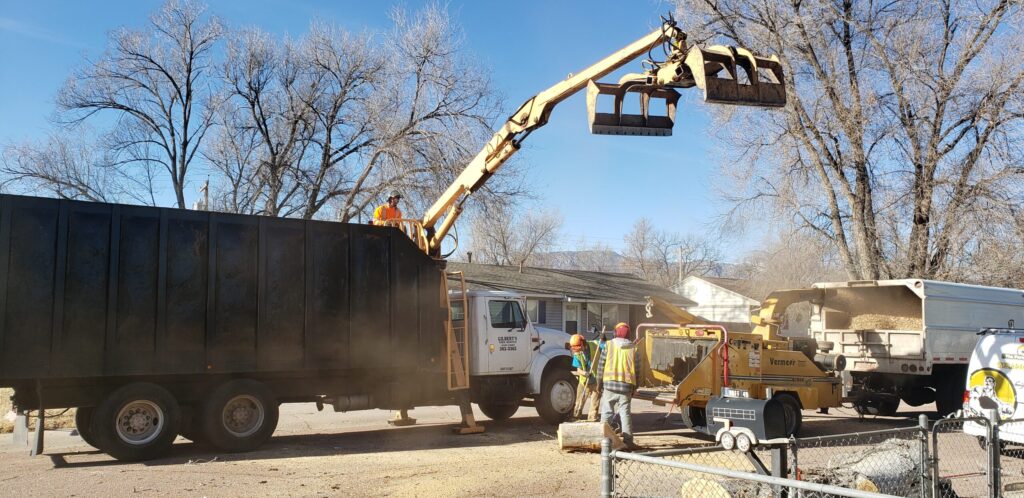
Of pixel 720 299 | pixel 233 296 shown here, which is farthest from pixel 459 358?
pixel 720 299

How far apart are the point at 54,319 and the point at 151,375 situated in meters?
1.28

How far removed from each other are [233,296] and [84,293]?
5.72 ft

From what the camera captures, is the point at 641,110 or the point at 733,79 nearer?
the point at 733,79

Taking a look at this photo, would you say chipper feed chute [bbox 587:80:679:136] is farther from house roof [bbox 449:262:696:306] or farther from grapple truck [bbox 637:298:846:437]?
house roof [bbox 449:262:696:306]

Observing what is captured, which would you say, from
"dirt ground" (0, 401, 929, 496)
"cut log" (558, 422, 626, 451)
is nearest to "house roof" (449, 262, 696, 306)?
"dirt ground" (0, 401, 929, 496)

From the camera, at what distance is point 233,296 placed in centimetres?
1066

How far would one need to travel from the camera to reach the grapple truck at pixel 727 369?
1130 centimetres

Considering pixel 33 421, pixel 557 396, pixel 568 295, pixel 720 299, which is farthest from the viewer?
pixel 720 299

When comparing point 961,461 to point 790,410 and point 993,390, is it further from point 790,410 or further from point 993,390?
point 790,410

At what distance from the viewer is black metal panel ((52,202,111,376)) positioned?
9.53 metres

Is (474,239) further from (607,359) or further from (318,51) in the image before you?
(607,359)

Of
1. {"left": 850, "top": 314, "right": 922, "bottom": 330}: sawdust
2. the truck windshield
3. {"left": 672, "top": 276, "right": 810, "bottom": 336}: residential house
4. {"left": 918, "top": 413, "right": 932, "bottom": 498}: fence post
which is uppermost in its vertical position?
{"left": 672, "top": 276, "right": 810, "bottom": 336}: residential house

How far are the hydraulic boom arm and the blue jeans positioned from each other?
3586mm

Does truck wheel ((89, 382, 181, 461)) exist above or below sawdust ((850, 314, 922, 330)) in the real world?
below
